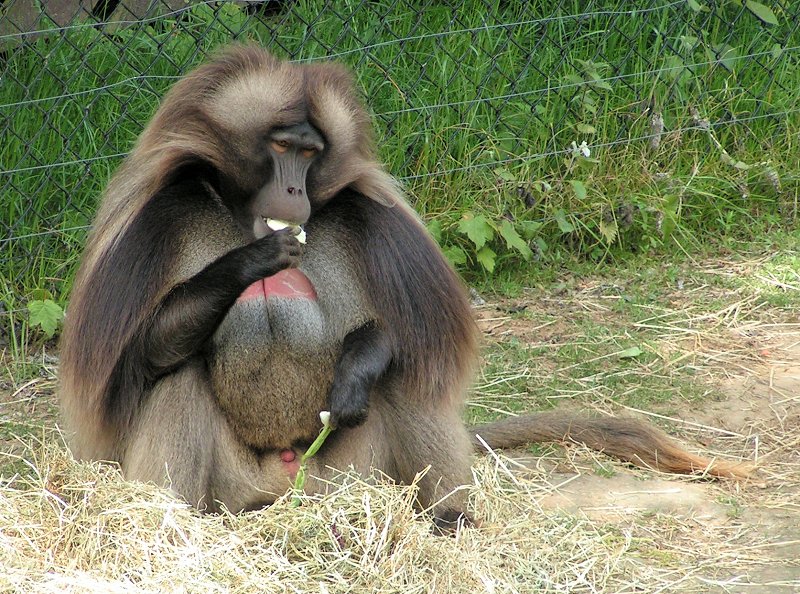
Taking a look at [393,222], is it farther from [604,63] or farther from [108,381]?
[604,63]

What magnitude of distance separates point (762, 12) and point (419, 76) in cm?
189

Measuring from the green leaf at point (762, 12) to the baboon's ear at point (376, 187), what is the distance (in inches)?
135

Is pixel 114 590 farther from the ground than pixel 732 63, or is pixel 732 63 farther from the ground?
pixel 732 63

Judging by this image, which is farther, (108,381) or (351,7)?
(351,7)

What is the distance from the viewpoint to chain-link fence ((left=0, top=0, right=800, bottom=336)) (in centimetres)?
555

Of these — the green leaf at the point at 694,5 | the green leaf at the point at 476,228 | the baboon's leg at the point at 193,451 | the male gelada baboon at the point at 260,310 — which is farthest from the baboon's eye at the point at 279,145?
the green leaf at the point at 694,5

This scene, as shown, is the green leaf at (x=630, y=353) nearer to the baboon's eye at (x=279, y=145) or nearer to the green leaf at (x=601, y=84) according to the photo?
the green leaf at (x=601, y=84)

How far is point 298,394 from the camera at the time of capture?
3.79m

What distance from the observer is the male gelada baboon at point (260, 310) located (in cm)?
361

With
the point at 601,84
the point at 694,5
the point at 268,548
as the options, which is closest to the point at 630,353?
the point at 601,84

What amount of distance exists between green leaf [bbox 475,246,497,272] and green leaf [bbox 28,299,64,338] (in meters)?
1.90

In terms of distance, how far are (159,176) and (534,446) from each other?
1.77 meters

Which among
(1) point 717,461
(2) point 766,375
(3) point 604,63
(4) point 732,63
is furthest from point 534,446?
(4) point 732,63

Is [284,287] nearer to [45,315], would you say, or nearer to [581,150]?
[45,315]
